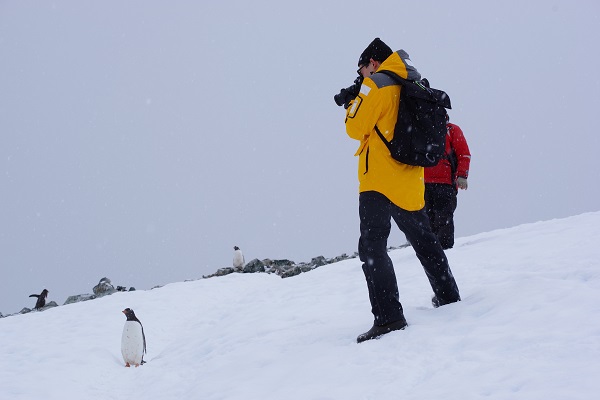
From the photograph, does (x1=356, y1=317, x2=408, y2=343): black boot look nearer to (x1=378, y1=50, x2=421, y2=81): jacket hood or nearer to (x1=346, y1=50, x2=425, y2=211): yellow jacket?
(x1=346, y1=50, x2=425, y2=211): yellow jacket

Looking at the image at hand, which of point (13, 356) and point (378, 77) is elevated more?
point (378, 77)

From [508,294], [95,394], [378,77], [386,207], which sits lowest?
[95,394]

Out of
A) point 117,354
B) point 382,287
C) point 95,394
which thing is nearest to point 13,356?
point 117,354

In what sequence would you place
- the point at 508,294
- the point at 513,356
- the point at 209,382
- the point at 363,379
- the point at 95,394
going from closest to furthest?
the point at 513,356, the point at 363,379, the point at 508,294, the point at 209,382, the point at 95,394

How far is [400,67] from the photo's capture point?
14.4 ft

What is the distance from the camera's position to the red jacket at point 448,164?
29.5ft

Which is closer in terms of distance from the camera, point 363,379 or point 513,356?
point 513,356

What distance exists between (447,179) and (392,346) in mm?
5424

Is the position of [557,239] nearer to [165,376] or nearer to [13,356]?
[165,376]

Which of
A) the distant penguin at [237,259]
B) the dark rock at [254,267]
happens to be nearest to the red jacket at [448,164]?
the dark rock at [254,267]

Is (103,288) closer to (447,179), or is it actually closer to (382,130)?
(447,179)

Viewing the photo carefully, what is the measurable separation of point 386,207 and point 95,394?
5.26 metres

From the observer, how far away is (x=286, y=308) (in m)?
7.67

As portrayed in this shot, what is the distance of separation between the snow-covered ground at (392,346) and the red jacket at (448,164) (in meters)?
1.30
